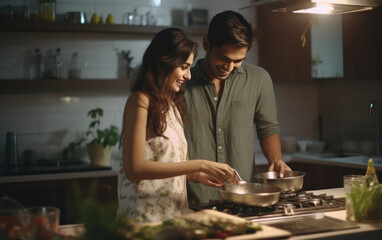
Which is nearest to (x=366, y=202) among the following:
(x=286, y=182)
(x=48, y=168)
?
(x=286, y=182)

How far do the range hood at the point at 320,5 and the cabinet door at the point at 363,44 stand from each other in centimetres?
178

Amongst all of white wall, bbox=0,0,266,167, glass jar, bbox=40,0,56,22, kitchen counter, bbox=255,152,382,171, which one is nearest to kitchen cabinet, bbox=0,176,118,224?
white wall, bbox=0,0,266,167

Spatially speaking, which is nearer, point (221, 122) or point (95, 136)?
point (221, 122)

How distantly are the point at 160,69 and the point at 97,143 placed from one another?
233 cm

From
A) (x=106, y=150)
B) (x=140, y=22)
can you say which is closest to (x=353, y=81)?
(x=140, y=22)

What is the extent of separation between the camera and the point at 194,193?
2.88 meters

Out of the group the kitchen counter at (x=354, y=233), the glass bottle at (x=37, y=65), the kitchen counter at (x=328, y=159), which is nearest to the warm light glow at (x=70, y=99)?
the glass bottle at (x=37, y=65)

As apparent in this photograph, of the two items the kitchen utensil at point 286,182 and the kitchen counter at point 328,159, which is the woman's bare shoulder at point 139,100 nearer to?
the kitchen utensil at point 286,182

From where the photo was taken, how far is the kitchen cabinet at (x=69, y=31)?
441cm

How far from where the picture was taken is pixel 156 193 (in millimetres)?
2322

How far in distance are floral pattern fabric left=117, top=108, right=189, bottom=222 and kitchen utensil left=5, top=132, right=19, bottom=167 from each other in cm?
231

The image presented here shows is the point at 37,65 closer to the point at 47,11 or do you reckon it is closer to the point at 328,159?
the point at 47,11

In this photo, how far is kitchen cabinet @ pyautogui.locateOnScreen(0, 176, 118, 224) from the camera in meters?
3.96

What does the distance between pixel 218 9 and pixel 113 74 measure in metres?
1.19
